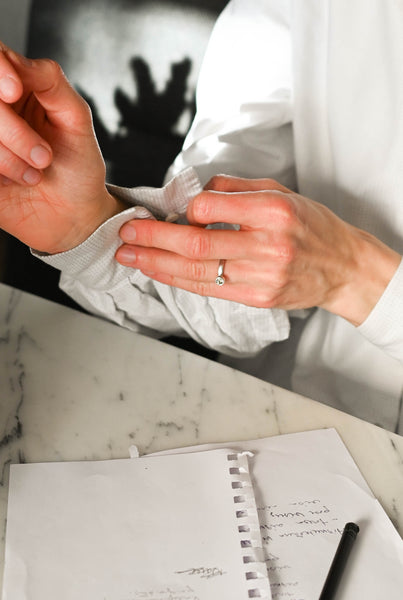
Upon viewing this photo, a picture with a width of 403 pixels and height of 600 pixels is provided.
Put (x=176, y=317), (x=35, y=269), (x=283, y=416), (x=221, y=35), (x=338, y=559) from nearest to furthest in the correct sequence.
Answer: (x=338, y=559), (x=283, y=416), (x=176, y=317), (x=221, y=35), (x=35, y=269)

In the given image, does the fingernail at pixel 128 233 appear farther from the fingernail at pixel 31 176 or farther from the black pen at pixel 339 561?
the black pen at pixel 339 561

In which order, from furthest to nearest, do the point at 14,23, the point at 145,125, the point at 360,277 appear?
the point at 14,23 → the point at 145,125 → the point at 360,277

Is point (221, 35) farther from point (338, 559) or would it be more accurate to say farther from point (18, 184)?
point (338, 559)

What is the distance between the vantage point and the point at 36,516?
0.46 meters

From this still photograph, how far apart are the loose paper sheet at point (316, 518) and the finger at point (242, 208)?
20cm

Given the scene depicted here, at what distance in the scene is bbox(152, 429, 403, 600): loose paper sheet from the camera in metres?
0.44

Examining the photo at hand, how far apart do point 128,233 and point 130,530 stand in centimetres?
27

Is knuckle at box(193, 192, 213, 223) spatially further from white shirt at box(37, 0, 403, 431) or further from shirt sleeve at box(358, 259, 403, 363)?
shirt sleeve at box(358, 259, 403, 363)

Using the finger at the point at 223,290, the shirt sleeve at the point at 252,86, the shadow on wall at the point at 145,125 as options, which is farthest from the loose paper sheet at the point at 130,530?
the shadow on wall at the point at 145,125

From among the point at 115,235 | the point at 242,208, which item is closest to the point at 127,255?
the point at 115,235

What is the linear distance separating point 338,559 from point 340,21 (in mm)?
603

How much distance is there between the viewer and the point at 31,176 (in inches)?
18.7

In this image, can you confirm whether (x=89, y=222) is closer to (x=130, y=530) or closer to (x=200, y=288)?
(x=200, y=288)

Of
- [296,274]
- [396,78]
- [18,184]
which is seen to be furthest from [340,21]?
[18,184]
